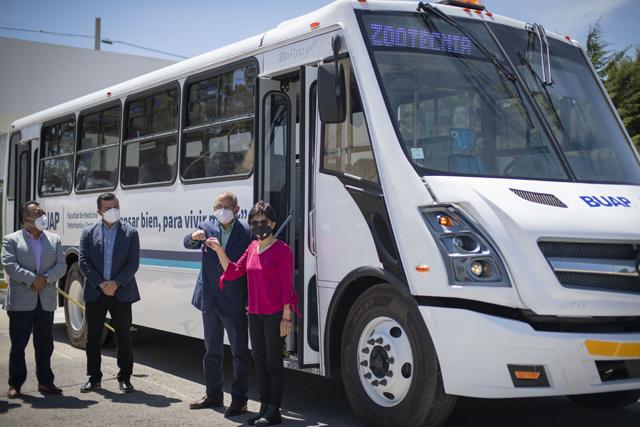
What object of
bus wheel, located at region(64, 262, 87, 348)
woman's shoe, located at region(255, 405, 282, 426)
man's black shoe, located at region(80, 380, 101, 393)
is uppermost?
bus wheel, located at region(64, 262, 87, 348)

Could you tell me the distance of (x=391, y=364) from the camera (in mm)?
5730

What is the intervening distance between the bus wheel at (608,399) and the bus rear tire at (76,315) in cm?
606

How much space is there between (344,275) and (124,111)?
4819mm

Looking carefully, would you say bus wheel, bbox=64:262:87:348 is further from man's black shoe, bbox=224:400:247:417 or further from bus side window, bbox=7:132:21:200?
man's black shoe, bbox=224:400:247:417

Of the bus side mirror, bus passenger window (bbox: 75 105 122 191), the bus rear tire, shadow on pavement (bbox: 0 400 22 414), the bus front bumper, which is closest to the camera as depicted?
the bus front bumper

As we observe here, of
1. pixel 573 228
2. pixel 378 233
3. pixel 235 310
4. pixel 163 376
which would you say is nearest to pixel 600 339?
pixel 573 228

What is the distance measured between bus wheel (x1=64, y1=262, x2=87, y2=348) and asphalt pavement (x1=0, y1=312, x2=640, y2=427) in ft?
4.21

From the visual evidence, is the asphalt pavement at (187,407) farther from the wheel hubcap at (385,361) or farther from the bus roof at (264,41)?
the bus roof at (264,41)

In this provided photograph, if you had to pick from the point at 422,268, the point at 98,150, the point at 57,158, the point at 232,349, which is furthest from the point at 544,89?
the point at 57,158

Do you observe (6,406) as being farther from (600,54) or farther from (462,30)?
(600,54)

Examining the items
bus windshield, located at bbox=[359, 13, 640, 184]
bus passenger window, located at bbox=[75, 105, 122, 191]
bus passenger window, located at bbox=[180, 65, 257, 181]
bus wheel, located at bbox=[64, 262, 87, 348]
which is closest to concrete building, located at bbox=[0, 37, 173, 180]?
bus passenger window, located at bbox=[75, 105, 122, 191]

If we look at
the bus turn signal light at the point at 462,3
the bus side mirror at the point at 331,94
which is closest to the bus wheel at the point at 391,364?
the bus side mirror at the point at 331,94

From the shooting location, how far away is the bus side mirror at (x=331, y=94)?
19.9 ft

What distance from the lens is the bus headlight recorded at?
515 centimetres
